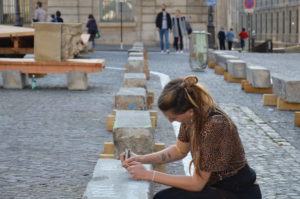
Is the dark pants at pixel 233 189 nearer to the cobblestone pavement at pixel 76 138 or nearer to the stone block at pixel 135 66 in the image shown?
the cobblestone pavement at pixel 76 138

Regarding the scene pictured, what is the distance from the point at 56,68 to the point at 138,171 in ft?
30.4

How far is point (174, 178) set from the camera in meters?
4.12

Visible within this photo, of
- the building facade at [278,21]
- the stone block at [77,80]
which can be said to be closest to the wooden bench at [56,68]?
the stone block at [77,80]

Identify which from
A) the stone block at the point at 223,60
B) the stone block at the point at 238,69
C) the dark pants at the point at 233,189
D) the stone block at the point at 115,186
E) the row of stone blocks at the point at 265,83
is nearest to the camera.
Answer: the dark pants at the point at 233,189

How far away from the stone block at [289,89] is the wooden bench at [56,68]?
3.81m

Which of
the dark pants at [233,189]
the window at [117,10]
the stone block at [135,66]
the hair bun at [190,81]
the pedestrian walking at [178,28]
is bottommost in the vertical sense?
the dark pants at [233,189]

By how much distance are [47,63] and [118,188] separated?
927 centimetres

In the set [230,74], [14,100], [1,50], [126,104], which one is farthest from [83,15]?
[126,104]

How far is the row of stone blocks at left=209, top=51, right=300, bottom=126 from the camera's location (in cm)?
1032

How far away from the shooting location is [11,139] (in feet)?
26.2

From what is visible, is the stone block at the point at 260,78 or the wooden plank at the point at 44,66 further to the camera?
the wooden plank at the point at 44,66

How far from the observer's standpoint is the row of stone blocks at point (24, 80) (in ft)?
43.2

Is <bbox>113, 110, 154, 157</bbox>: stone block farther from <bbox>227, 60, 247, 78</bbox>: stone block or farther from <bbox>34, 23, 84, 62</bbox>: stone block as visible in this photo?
<bbox>227, 60, 247, 78</bbox>: stone block

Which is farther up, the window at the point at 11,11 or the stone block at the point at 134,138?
the window at the point at 11,11
